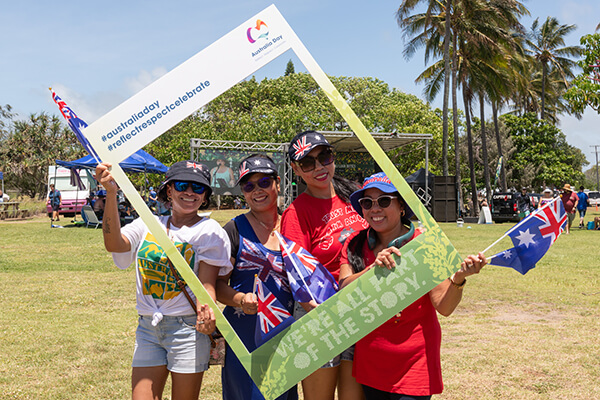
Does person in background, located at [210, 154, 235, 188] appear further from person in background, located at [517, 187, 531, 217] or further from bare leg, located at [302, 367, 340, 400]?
bare leg, located at [302, 367, 340, 400]

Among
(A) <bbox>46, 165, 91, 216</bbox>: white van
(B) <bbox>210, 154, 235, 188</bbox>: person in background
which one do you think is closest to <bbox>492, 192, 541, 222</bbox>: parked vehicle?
(B) <bbox>210, 154, 235, 188</bbox>: person in background

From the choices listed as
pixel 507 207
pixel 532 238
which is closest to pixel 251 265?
pixel 532 238

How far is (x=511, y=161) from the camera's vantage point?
144 ft

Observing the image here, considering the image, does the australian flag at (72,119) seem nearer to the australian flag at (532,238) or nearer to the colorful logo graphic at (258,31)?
the colorful logo graphic at (258,31)

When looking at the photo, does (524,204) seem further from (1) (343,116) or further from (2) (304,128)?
(1) (343,116)

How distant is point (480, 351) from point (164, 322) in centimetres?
364

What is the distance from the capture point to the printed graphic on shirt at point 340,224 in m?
2.57

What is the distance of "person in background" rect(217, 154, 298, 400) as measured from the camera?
2400mm

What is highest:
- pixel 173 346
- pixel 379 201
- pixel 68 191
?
pixel 68 191

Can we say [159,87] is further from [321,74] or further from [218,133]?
[218,133]

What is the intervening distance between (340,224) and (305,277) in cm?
Result: 48

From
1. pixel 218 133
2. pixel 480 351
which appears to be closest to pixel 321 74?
pixel 480 351

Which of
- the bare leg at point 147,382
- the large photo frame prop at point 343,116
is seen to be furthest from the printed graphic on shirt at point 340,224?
the bare leg at point 147,382

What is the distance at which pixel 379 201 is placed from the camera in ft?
7.64
